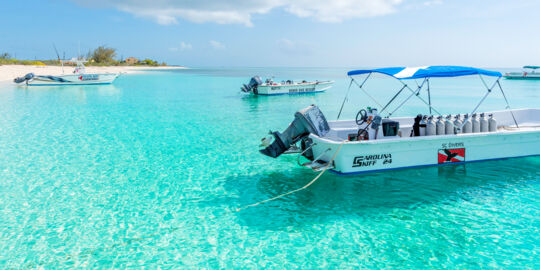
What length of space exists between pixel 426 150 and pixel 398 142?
0.91 meters

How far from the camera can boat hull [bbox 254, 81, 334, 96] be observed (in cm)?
3228

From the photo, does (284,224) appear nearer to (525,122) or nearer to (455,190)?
(455,190)

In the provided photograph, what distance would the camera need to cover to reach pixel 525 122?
12.9m

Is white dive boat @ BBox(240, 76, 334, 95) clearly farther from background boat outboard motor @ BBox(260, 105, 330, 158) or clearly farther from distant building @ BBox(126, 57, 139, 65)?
distant building @ BBox(126, 57, 139, 65)

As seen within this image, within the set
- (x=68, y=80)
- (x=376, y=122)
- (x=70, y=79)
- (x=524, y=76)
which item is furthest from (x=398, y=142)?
(x=524, y=76)

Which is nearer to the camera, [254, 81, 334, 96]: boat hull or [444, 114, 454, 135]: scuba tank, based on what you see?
[444, 114, 454, 135]: scuba tank

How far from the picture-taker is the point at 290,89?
3369cm

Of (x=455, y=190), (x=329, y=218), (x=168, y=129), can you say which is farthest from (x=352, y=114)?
(x=329, y=218)

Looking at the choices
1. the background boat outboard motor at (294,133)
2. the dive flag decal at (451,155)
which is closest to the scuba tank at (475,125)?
the dive flag decal at (451,155)

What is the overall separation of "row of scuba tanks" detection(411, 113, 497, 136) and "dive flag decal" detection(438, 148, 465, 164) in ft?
1.75

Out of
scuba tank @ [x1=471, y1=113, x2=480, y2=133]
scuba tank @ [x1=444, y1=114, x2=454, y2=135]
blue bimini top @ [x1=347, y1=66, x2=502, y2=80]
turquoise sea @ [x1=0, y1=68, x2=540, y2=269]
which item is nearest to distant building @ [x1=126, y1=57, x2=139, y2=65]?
turquoise sea @ [x1=0, y1=68, x2=540, y2=269]

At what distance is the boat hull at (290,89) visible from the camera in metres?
32.3

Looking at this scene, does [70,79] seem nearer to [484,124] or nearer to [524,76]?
[484,124]

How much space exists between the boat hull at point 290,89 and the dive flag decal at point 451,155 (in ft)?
78.8
